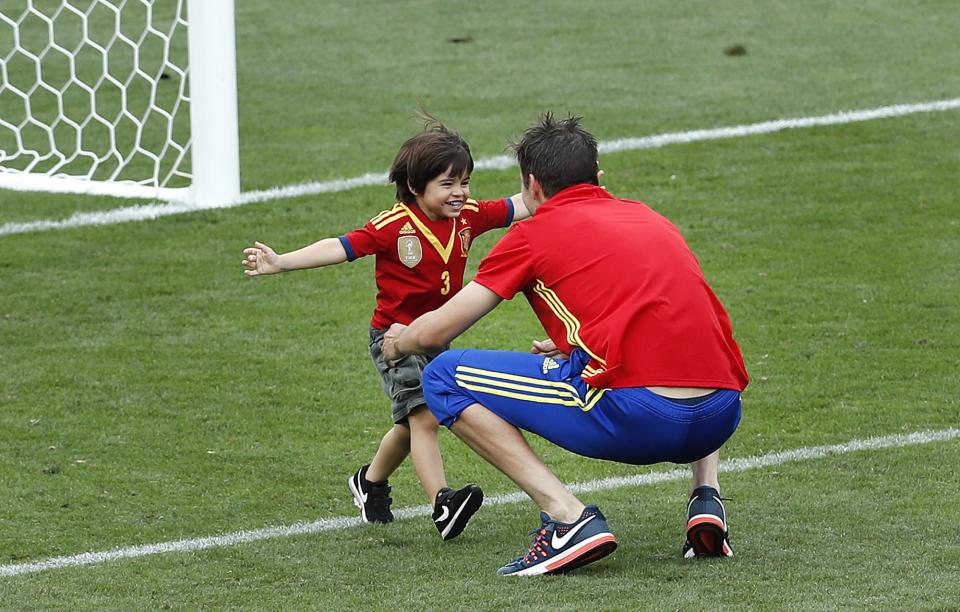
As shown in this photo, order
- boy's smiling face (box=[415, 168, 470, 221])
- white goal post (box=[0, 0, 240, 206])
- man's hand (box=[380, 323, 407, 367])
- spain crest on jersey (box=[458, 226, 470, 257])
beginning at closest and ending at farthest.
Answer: man's hand (box=[380, 323, 407, 367]), boy's smiling face (box=[415, 168, 470, 221]), spain crest on jersey (box=[458, 226, 470, 257]), white goal post (box=[0, 0, 240, 206])

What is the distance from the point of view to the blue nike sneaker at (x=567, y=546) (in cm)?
452

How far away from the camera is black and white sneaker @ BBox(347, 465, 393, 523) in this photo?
5.39m

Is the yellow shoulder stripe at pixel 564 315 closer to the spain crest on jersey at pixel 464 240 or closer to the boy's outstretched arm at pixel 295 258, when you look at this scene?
the spain crest on jersey at pixel 464 240

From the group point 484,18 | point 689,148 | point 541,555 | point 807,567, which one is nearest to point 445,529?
point 541,555

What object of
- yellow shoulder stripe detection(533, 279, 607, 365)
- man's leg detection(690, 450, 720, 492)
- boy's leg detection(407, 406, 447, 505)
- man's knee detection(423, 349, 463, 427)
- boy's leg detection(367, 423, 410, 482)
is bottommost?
boy's leg detection(367, 423, 410, 482)

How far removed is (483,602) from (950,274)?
187 inches

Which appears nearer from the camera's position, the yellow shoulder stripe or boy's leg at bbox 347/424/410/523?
the yellow shoulder stripe

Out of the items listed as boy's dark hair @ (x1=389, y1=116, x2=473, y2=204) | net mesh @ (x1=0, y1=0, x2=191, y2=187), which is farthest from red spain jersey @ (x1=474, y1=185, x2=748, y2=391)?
net mesh @ (x1=0, y1=0, x2=191, y2=187)

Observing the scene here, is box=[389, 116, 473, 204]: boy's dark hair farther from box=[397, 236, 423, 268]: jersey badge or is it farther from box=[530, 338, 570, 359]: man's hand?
box=[530, 338, 570, 359]: man's hand

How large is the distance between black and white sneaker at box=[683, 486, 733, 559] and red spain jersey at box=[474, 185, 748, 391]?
1.23 feet

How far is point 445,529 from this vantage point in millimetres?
5062

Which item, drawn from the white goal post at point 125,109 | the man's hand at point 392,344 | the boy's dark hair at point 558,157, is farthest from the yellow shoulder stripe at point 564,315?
the white goal post at point 125,109

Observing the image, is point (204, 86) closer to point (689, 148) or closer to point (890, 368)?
point (689, 148)

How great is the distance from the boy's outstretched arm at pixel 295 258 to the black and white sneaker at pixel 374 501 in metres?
0.78
